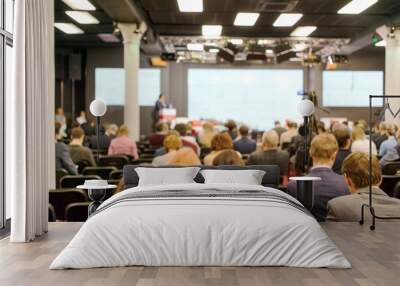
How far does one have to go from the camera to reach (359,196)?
17.4 feet

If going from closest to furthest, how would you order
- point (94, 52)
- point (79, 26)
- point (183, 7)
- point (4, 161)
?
point (4, 161) < point (183, 7) < point (79, 26) < point (94, 52)

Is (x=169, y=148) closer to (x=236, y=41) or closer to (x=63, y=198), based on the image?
(x=63, y=198)

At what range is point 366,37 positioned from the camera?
674 inches

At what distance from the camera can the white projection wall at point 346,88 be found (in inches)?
938

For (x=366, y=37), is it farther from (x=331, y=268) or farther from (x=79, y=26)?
(x=331, y=268)

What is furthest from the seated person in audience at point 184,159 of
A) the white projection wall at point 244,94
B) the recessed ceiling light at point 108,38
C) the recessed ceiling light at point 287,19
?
the white projection wall at point 244,94

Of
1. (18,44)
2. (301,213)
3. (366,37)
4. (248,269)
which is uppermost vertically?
(366,37)

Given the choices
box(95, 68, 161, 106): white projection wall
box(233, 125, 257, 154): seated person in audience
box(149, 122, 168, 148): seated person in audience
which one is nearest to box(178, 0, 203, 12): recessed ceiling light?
box(149, 122, 168, 148): seated person in audience

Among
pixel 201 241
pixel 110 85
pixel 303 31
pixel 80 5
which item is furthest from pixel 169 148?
pixel 110 85

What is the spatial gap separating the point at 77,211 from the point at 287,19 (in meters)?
10.7

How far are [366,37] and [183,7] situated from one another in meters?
5.95

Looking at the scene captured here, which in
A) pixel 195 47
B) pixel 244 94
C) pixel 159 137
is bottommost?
pixel 159 137

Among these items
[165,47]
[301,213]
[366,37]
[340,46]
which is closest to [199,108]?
[165,47]

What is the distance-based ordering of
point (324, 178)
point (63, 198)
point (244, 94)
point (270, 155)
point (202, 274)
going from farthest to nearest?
point (244, 94) → point (270, 155) → point (63, 198) → point (324, 178) → point (202, 274)
